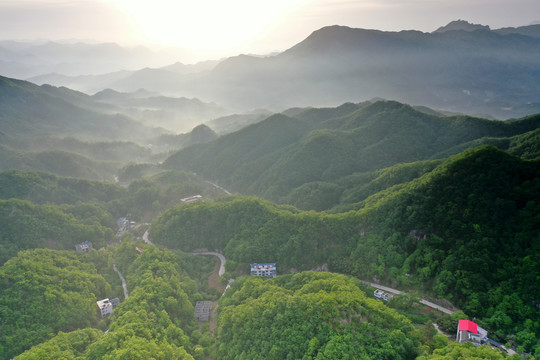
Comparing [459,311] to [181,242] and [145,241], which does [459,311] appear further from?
[145,241]

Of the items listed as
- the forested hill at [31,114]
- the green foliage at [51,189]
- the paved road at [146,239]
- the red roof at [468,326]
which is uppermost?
the forested hill at [31,114]

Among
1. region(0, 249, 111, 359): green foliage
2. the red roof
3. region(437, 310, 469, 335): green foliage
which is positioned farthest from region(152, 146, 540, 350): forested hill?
region(0, 249, 111, 359): green foliage

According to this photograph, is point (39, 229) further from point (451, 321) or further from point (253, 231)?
point (451, 321)

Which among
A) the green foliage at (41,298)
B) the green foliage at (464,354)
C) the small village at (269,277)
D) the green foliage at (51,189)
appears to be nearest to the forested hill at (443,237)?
the small village at (269,277)

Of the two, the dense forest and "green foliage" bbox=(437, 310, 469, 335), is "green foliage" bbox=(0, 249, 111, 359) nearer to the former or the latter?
the dense forest

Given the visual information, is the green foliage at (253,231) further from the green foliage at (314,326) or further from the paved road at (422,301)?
the green foliage at (314,326)
